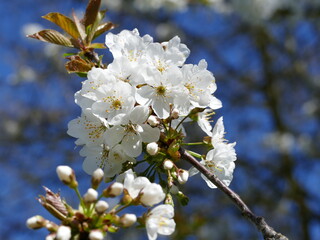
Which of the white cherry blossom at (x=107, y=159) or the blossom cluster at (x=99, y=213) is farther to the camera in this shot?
the white cherry blossom at (x=107, y=159)

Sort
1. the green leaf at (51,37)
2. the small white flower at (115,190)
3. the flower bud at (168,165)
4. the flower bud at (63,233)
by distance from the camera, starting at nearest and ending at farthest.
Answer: the flower bud at (63,233)
the small white flower at (115,190)
the flower bud at (168,165)
the green leaf at (51,37)

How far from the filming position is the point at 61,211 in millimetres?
1111

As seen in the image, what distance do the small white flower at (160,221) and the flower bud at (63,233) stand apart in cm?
27

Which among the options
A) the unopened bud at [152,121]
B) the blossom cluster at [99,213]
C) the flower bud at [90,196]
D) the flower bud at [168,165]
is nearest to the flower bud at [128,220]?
the blossom cluster at [99,213]

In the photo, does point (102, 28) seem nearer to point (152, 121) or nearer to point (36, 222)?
point (152, 121)

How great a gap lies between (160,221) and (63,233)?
0.34 metres

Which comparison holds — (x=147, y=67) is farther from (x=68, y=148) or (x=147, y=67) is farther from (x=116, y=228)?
(x=68, y=148)

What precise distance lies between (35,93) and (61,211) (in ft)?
21.7

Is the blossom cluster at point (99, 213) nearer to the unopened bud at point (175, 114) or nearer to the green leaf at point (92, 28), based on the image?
the unopened bud at point (175, 114)

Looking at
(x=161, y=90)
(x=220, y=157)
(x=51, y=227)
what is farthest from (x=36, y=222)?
(x=220, y=157)

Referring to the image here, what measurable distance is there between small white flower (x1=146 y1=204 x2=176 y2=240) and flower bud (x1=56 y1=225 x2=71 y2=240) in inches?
10.6

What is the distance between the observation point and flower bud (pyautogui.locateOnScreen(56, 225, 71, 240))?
100cm

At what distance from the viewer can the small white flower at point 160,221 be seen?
46.5 inches

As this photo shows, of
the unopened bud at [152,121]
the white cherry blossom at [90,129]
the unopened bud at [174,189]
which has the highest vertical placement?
the unopened bud at [152,121]
